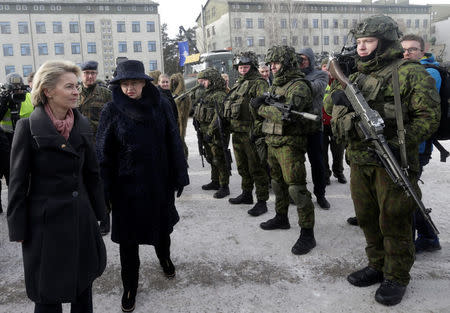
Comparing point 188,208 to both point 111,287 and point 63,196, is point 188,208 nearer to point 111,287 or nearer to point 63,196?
point 111,287

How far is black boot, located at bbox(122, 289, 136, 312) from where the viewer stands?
285cm

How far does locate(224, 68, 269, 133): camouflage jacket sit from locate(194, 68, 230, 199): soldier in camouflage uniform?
55cm

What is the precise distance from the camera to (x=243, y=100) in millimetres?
4996

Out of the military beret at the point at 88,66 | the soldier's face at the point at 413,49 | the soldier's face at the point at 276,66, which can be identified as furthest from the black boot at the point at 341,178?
the military beret at the point at 88,66

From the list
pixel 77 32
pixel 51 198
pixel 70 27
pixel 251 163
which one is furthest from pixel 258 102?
pixel 70 27

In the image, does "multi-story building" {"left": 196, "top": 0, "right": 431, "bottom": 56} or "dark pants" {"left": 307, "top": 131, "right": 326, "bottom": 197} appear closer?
"dark pants" {"left": 307, "top": 131, "right": 326, "bottom": 197}

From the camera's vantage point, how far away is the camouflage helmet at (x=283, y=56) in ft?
12.5

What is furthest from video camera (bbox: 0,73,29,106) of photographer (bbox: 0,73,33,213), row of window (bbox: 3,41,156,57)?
row of window (bbox: 3,41,156,57)

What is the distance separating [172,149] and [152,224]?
63cm

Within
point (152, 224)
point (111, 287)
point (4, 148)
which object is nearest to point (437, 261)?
point (152, 224)

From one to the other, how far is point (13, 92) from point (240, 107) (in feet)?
11.2

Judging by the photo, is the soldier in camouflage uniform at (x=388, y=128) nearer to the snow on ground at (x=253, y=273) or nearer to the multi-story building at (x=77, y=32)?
the snow on ground at (x=253, y=273)

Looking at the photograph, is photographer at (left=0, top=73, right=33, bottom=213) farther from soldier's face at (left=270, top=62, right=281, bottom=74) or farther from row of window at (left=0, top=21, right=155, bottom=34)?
row of window at (left=0, top=21, right=155, bottom=34)

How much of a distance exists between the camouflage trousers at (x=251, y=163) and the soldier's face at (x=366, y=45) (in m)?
2.42
